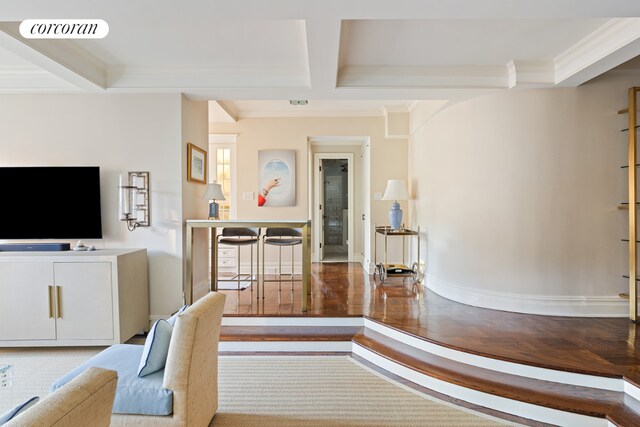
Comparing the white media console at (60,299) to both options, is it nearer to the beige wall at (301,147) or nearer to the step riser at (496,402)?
the step riser at (496,402)

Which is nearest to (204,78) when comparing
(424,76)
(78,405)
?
(424,76)

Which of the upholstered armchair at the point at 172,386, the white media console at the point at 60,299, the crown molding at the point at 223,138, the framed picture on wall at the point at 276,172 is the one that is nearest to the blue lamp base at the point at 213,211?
the white media console at the point at 60,299

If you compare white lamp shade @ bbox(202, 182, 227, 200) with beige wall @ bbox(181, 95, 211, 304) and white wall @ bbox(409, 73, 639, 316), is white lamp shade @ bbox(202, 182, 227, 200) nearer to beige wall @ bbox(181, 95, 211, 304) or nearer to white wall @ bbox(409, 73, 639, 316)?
beige wall @ bbox(181, 95, 211, 304)

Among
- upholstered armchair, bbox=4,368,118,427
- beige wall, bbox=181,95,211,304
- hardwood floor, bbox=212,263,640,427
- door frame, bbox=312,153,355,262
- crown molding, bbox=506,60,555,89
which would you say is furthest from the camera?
door frame, bbox=312,153,355,262

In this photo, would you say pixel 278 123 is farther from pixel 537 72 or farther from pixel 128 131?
pixel 537 72

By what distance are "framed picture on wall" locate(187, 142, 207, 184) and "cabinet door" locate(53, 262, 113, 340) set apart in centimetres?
133

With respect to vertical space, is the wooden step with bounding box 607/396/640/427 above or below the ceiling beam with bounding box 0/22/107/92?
below

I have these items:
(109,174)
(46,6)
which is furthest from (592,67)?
(109,174)

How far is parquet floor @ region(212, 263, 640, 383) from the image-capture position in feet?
8.09

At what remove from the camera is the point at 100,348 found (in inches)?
124

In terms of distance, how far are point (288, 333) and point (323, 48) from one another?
257cm

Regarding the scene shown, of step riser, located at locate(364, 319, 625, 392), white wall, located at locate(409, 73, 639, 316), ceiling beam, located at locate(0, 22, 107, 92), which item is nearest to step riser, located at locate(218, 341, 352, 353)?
step riser, located at locate(364, 319, 625, 392)

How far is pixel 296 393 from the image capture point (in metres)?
2.43

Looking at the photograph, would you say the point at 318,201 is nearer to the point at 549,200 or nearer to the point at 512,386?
the point at 549,200
